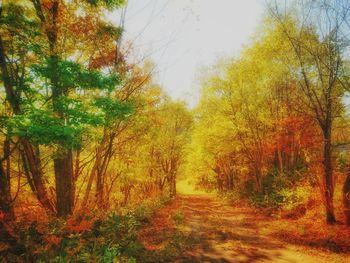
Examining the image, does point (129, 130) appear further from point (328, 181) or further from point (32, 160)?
point (328, 181)

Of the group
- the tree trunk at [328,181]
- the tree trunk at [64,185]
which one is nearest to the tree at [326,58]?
the tree trunk at [328,181]

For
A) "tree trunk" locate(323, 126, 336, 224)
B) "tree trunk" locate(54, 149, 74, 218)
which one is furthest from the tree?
"tree trunk" locate(54, 149, 74, 218)

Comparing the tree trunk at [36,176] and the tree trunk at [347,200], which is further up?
the tree trunk at [36,176]

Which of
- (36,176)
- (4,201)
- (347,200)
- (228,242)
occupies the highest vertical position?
(36,176)

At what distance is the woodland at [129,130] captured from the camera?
7.68 m

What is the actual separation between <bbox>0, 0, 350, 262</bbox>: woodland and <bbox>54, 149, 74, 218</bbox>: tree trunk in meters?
0.04

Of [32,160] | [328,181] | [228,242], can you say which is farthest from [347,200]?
[32,160]

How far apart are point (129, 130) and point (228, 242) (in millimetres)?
9899

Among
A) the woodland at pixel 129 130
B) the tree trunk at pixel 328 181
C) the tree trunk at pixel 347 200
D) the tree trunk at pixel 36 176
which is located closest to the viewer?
the woodland at pixel 129 130

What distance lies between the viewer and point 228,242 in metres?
11.2

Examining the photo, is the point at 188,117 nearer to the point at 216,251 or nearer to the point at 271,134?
the point at 271,134

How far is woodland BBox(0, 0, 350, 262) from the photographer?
302 inches

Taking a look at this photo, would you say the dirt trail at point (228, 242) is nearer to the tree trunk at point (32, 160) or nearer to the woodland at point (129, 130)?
the woodland at point (129, 130)

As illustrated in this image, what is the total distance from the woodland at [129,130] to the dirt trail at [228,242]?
0.29 ft
